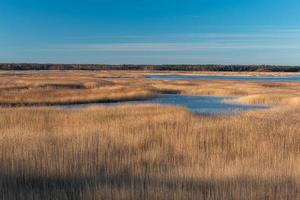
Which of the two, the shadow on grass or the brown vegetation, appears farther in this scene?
the brown vegetation

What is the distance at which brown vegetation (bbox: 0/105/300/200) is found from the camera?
7945 millimetres

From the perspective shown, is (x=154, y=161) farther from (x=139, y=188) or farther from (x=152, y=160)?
(x=139, y=188)

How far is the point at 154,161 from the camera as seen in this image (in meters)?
10.7

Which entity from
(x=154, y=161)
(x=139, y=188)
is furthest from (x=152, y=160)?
(x=139, y=188)

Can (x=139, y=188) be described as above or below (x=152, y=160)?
above

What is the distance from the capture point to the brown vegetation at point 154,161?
313 inches

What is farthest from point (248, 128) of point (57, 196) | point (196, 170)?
point (57, 196)

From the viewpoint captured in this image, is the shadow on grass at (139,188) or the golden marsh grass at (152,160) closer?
the shadow on grass at (139,188)

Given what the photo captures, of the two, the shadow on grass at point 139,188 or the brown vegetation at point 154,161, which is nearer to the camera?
the shadow on grass at point 139,188

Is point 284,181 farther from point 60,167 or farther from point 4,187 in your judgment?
point 4,187

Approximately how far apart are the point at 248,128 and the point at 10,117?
360 inches

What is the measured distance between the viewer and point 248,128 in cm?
1530

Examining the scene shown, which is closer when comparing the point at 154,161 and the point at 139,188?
the point at 139,188

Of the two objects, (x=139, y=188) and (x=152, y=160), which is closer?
(x=139, y=188)
